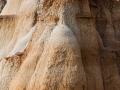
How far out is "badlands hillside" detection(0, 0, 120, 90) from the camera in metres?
8.62

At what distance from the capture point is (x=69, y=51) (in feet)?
28.7

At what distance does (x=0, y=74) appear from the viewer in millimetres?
10734

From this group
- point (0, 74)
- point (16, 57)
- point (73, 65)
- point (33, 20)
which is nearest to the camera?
point (73, 65)

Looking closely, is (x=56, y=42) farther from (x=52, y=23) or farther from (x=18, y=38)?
(x=18, y=38)

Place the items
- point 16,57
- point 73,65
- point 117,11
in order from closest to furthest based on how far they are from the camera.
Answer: point 73,65 → point 16,57 → point 117,11

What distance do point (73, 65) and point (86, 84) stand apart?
0.54 metres

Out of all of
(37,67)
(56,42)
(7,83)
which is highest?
(56,42)

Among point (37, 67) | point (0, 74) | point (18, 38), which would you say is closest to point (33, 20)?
point (18, 38)

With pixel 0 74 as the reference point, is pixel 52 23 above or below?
above

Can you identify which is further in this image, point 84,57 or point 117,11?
point 117,11

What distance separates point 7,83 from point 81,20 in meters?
2.52

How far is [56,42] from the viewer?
8844mm

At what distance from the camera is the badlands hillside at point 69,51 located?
28.3 ft

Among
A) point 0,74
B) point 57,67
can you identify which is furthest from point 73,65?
point 0,74
